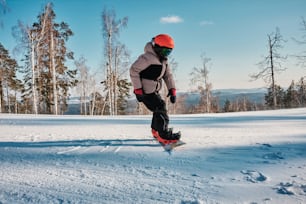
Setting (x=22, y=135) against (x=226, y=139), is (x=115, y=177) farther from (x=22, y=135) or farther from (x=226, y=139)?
(x=22, y=135)

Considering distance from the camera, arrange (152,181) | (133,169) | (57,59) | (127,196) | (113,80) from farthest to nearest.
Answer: (57,59), (113,80), (133,169), (152,181), (127,196)

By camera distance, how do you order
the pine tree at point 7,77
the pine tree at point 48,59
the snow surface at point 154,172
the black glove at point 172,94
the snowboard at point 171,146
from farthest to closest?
the pine tree at point 7,77 → the pine tree at point 48,59 → the black glove at point 172,94 → the snowboard at point 171,146 → the snow surface at point 154,172

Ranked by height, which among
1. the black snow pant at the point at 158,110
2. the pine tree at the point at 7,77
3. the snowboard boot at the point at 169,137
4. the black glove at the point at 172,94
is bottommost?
the snowboard boot at the point at 169,137

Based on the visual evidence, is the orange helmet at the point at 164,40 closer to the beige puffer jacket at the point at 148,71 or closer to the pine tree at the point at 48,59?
the beige puffer jacket at the point at 148,71

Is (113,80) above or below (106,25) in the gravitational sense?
below

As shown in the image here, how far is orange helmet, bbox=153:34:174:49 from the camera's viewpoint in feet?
10.8

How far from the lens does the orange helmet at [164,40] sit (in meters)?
3.28

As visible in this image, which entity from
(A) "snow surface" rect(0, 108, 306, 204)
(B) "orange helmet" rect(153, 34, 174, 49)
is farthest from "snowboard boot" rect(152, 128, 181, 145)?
(B) "orange helmet" rect(153, 34, 174, 49)

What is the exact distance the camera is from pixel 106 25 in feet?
63.2

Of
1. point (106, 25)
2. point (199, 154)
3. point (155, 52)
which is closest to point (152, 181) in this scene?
point (199, 154)


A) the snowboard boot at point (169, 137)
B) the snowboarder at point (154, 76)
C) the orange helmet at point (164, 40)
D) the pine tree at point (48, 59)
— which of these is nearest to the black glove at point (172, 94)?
the snowboarder at point (154, 76)

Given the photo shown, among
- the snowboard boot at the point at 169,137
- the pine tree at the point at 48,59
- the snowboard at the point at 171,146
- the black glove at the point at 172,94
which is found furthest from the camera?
the pine tree at the point at 48,59

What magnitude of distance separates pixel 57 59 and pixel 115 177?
26138mm

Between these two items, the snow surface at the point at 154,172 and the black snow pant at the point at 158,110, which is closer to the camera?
the snow surface at the point at 154,172
